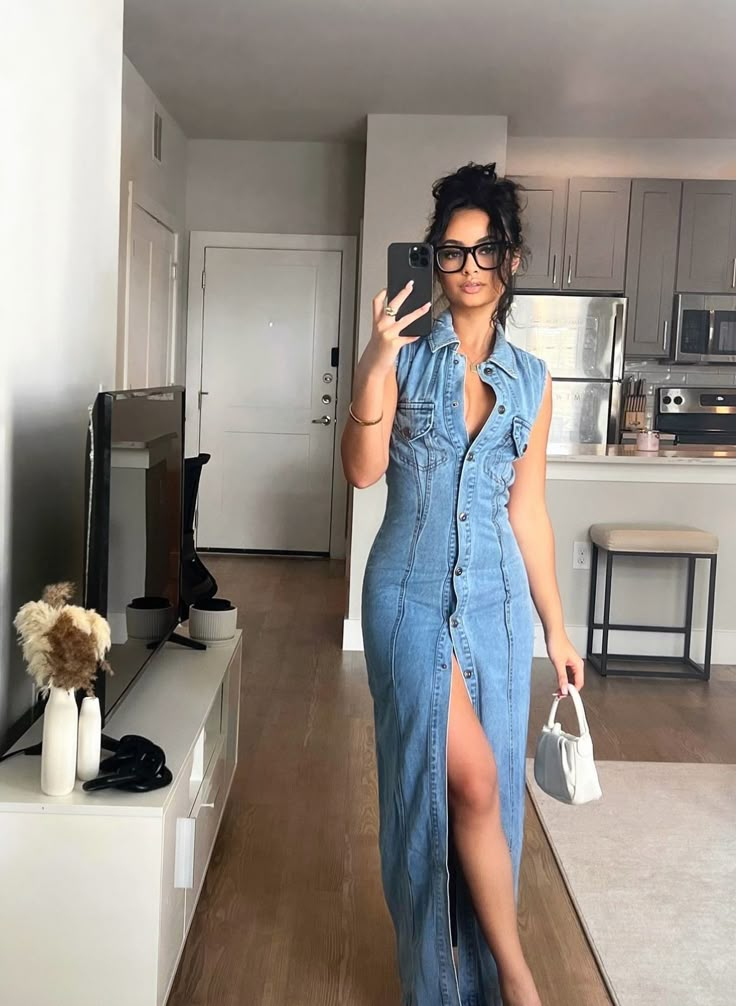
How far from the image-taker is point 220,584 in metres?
5.63

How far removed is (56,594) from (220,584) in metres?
4.08

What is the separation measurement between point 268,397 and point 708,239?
2.81 metres

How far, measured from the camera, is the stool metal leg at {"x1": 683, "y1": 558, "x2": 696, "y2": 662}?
425cm

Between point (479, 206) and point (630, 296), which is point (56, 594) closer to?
point (479, 206)

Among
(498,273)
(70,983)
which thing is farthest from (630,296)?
(70,983)

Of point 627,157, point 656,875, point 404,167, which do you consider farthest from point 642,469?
point 627,157

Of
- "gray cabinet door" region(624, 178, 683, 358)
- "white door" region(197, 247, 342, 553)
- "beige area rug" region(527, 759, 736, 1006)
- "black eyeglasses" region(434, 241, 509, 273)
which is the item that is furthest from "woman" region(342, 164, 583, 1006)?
"white door" region(197, 247, 342, 553)

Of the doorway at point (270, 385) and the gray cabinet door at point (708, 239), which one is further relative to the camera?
the doorway at point (270, 385)

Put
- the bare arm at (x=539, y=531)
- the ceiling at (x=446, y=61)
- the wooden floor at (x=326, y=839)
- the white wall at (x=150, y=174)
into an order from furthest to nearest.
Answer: the white wall at (x=150, y=174)
the ceiling at (x=446, y=61)
the wooden floor at (x=326, y=839)
the bare arm at (x=539, y=531)

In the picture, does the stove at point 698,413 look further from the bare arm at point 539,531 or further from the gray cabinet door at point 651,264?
the bare arm at point 539,531

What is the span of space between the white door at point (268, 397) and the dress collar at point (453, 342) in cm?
489

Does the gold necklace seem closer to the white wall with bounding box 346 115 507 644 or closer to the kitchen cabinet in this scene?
the white wall with bounding box 346 115 507 644

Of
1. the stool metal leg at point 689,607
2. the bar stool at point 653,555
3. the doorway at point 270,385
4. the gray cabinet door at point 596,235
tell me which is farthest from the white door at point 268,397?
the stool metal leg at point 689,607

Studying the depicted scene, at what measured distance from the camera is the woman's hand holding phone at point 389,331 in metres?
1.48
